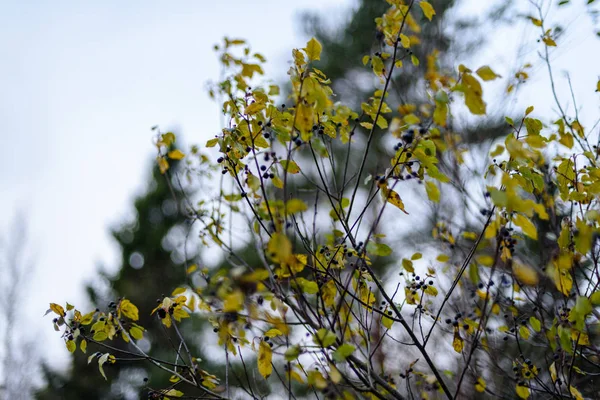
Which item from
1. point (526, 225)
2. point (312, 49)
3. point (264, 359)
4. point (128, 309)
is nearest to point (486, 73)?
point (526, 225)

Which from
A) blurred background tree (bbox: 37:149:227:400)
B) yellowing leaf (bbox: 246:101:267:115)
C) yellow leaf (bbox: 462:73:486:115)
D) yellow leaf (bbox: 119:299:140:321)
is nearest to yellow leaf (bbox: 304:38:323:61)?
yellowing leaf (bbox: 246:101:267:115)

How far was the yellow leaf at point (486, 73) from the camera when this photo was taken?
1.08 meters

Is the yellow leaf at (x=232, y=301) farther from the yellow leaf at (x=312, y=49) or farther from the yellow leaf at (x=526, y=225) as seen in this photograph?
the yellow leaf at (x=312, y=49)

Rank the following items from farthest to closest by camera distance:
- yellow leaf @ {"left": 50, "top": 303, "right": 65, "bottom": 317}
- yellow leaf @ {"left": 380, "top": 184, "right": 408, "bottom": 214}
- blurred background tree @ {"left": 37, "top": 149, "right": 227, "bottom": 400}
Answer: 1. blurred background tree @ {"left": 37, "top": 149, "right": 227, "bottom": 400}
2. yellow leaf @ {"left": 50, "top": 303, "right": 65, "bottom": 317}
3. yellow leaf @ {"left": 380, "top": 184, "right": 408, "bottom": 214}

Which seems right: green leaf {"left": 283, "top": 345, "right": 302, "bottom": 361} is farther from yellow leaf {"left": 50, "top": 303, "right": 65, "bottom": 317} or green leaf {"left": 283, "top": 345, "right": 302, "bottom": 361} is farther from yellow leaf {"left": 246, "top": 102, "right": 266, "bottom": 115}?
yellow leaf {"left": 50, "top": 303, "right": 65, "bottom": 317}

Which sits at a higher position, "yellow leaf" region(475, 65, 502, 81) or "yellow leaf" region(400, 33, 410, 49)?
"yellow leaf" region(400, 33, 410, 49)

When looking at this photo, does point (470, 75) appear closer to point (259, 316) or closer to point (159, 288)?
point (259, 316)

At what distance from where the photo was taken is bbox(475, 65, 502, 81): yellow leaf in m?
1.08

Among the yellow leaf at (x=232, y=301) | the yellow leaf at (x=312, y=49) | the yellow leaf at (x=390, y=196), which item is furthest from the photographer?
the yellow leaf at (x=312, y=49)

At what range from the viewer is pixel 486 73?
3.58ft

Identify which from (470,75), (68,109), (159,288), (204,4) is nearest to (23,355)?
(159,288)

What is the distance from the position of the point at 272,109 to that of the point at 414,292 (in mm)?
973

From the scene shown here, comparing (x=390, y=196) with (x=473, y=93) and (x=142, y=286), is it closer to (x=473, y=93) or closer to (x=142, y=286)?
(x=473, y=93)

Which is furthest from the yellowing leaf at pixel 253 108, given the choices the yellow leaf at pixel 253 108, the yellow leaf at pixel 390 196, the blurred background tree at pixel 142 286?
the blurred background tree at pixel 142 286
